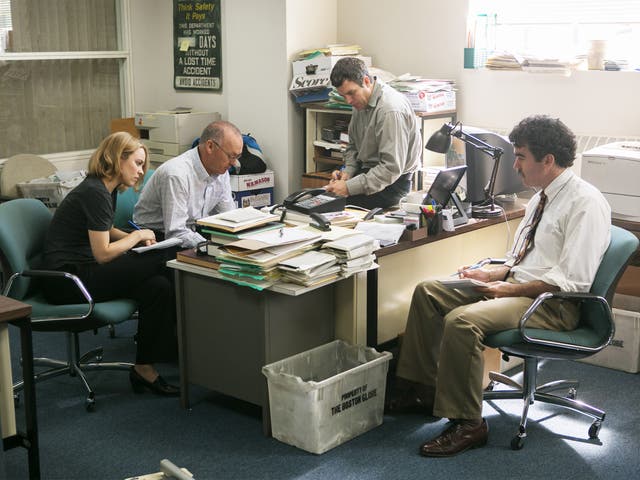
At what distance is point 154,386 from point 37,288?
0.66 meters

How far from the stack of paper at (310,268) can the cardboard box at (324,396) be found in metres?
0.35

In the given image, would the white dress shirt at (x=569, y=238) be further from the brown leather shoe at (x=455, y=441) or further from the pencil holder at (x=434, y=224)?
the brown leather shoe at (x=455, y=441)

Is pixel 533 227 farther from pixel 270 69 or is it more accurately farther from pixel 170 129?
pixel 170 129

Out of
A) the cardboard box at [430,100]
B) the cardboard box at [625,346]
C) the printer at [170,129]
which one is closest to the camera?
the cardboard box at [625,346]

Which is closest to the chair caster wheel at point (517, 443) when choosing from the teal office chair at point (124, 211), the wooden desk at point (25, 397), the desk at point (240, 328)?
the desk at point (240, 328)

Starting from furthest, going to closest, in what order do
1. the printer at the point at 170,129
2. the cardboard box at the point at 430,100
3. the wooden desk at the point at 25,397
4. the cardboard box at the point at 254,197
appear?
the printer at the point at 170,129 → the cardboard box at the point at 254,197 → the cardboard box at the point at 430,100 → the wooden desk at the point at 25,397

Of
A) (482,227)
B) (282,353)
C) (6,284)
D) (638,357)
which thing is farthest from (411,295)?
(6,284)

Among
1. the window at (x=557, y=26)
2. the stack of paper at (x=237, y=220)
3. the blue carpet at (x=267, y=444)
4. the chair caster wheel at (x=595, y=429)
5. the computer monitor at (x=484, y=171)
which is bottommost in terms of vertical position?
the blue carpet at (x=267, y=444)

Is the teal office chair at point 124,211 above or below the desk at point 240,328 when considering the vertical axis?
above

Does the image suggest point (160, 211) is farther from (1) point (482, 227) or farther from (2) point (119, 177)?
(1) point (482, 227)

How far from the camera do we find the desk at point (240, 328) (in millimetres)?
3133

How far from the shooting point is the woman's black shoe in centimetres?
358

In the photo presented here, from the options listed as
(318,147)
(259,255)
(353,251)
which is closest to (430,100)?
(318,147)

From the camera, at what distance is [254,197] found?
5625mm
